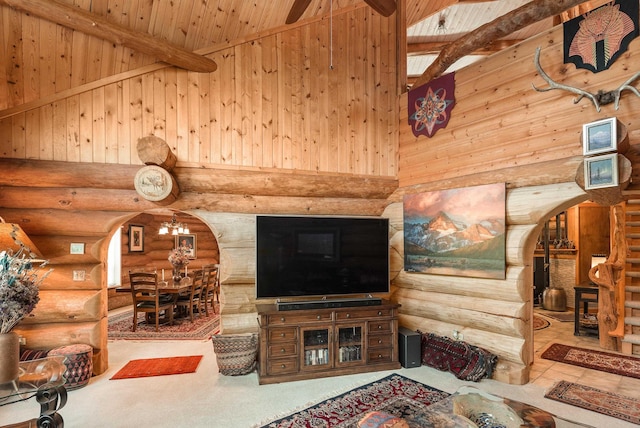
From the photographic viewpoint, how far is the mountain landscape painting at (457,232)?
3.78 meters

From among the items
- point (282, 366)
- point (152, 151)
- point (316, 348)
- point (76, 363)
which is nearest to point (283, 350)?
point (282, 366)

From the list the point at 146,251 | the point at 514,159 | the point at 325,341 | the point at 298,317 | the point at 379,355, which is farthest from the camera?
the point at 146,251

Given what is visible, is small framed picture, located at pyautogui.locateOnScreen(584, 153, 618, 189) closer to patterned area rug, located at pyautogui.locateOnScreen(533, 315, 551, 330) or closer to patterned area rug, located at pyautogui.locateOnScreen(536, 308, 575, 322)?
patterned area rug, located at pyautogui.locateOnScreen(533, 315, 551, 330)

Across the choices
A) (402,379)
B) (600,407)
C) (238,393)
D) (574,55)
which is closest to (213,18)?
(574,55)

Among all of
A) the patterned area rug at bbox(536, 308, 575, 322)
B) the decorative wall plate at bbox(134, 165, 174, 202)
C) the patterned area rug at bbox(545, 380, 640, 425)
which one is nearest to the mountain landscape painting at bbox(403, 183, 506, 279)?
the patterned area rug at bbox(545, 380, 640, 425)

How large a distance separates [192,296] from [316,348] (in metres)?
3.27

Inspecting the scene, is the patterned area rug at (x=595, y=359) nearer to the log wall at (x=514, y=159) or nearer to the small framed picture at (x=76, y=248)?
the log wall at (x=514, y=159)

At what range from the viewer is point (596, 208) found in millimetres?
7082

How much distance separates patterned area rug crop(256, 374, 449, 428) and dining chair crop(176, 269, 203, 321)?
Result: 3.79 metres

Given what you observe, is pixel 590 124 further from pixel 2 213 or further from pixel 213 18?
pixel 2 213

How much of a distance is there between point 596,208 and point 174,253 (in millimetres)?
9069

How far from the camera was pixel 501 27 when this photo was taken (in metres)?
3.79

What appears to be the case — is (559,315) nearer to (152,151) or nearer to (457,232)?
(457,232)

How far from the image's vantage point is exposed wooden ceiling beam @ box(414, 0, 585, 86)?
3.36 m
